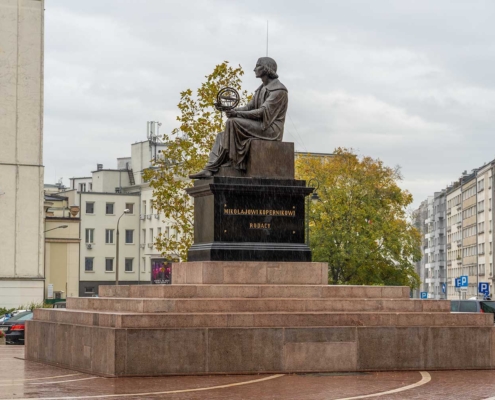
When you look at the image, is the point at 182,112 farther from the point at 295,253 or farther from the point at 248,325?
the point at 248,325

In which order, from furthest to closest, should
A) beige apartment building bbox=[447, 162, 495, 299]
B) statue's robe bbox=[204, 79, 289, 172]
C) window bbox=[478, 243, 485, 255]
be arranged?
window bbox=[478, 243, 485, 255]
beige apartment building bbox=[447, 162, 495, 299]
statue's robe bbox=[204, 79, 289, 172]

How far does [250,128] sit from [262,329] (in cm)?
550

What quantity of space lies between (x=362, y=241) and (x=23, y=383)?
53.2m

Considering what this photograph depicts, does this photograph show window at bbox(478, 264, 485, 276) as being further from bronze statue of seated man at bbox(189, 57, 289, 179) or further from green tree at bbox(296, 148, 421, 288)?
bronze statue of seated man at bbox(189, 57, 289, 179)

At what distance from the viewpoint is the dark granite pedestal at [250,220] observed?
23500 mm

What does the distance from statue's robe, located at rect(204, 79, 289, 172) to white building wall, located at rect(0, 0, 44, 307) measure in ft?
139

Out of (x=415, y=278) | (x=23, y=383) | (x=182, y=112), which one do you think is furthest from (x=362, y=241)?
(x=23, y=383)

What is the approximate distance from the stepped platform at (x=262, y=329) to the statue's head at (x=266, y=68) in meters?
4.39

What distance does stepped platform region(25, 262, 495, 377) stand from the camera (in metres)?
20.0

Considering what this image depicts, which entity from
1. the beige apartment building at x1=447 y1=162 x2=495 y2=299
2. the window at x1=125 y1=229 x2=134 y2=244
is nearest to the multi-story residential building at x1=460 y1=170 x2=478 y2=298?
the beige apartment building at x1=447 y1=162 x2=495 y2=299

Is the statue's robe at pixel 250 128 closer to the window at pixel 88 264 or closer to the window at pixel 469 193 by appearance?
the window at pixel 88 264

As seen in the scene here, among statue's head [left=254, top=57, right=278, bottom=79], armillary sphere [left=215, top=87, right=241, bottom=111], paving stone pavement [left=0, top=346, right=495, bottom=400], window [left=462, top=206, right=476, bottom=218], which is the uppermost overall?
window [left=462, top=206, right=476, bottom=218]

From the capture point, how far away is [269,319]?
20.6m

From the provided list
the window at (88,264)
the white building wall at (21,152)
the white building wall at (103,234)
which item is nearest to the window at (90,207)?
the white building wall at (103,234)
